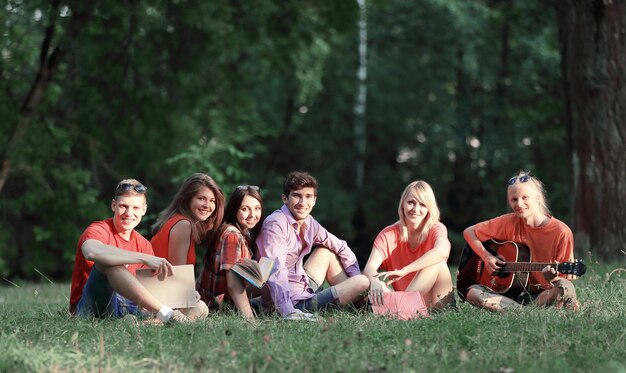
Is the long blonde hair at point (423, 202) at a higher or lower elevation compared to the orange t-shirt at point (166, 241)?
higher

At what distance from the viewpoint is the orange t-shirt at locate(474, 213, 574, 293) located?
22.0ft

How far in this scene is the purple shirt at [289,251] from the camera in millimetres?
6703

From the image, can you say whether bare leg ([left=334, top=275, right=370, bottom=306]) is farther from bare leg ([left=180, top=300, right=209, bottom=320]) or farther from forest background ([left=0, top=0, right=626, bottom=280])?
forest background ([left=0, top=0, right=626, bottom=280])

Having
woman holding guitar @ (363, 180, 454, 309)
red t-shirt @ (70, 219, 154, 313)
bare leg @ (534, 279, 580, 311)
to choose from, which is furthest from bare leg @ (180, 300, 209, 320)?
bare leg @ (534, 279, 580, 311)

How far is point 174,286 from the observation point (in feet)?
20.7

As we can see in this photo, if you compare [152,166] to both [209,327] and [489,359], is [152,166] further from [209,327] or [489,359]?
[489,359]

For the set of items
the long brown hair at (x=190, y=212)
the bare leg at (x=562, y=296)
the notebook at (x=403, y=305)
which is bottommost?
the notebook at (x=403, y=305)

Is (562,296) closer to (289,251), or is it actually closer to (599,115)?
(289,251)

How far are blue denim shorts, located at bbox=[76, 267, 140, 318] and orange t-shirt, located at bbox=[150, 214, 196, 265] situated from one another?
1.85 ft

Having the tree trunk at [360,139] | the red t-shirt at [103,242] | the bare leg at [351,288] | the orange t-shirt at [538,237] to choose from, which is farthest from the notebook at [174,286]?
the tree trunk at [360,139]

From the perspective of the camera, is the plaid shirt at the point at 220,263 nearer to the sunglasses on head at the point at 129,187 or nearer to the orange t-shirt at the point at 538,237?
the sunglasses on head at the point at 129,187

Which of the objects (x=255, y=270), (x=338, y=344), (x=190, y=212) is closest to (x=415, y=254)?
(x=255, y=270)

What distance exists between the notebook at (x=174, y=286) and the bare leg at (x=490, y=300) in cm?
203

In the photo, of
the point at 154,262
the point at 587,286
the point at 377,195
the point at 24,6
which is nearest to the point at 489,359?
the point at 154,262
